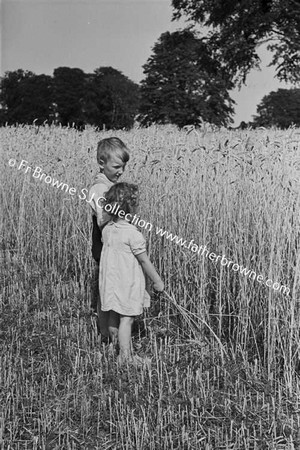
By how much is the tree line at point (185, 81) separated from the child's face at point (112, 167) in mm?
11315

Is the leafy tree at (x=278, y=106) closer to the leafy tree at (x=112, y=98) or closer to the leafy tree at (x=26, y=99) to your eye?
the leafy tree at (x=112, y=98)

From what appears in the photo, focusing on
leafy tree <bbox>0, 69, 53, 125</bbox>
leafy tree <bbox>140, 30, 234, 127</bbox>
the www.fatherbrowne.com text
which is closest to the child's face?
the www.fatherbrowne.com text

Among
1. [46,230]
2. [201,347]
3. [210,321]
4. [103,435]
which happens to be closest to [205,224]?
[210,321]

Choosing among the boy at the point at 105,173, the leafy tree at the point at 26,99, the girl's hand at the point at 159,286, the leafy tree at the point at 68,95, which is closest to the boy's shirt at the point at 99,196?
the boy at the point at 105,173

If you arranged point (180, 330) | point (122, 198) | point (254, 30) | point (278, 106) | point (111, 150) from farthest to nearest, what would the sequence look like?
point (278, 106) < point (254, 30) < point (180, 330) < point (111, 150) < point (122, 198)

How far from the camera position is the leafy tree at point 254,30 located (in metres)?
20.6

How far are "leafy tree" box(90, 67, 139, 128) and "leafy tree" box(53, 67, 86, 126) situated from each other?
1208 mm

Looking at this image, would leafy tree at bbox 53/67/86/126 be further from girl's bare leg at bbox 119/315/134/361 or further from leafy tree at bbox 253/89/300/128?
girl's bare leg at bbox 119/315/134/361

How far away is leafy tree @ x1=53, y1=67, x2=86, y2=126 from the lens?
140 feet

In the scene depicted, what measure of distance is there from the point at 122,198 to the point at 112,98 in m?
45.4

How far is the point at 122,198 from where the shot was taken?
115 inches

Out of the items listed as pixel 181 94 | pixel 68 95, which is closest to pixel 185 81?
pixel 181 94

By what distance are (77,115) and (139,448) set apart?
43.4m

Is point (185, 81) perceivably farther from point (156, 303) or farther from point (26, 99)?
point (156, 303)
